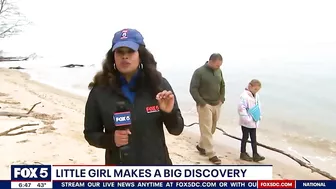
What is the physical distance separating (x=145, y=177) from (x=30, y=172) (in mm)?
1073

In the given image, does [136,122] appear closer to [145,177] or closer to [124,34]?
[145,177]

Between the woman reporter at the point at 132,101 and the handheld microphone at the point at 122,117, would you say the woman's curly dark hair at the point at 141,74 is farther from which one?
the handheld microphone at the point at 122,117

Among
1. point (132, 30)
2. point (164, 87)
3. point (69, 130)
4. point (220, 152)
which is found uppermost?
point (132, 30)

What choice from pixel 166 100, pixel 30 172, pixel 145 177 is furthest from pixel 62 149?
pixel 166 100

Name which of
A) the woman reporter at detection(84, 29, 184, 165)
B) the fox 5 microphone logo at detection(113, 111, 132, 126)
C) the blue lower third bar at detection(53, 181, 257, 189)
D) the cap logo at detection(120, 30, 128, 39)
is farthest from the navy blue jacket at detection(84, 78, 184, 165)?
the cap logo at detection(120, 30, 128, 39)

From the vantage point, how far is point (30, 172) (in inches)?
110

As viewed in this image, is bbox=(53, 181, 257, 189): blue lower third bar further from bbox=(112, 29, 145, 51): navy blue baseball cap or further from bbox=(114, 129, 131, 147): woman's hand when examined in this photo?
bbox=(112, 29, 145, 51): navy blue baseball cap

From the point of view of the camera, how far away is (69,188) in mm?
2621

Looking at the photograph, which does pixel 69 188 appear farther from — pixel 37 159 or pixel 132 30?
pixel 37 159

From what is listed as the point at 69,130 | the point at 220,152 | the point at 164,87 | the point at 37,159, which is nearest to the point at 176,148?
the point at 220,152

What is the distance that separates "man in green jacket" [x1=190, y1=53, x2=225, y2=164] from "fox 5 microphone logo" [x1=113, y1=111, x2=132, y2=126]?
3.99m

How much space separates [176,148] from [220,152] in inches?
42.8

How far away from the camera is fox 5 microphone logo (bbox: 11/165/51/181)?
276 cm

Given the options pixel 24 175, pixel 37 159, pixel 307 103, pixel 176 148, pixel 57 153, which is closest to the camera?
pixel 24 175
